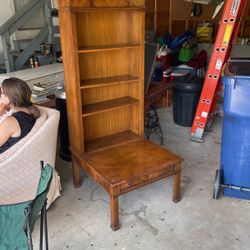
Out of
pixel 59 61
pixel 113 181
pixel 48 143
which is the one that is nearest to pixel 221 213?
pixel 113 181

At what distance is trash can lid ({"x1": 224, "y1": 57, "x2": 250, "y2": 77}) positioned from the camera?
2236mm

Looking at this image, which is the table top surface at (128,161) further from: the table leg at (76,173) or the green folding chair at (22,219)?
the green folding chair at (22,219)

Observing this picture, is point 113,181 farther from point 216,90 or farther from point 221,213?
point 216,90

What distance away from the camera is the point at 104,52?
257cm

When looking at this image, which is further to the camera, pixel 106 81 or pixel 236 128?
pixel 106 81

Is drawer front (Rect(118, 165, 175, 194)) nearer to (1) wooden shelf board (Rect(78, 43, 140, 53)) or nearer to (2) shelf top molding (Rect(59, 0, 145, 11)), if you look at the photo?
(1) wooden shelf board (Rect(78, 43, 140, 53))

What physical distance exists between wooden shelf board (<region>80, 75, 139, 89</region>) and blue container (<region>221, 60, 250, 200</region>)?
2.66 ft

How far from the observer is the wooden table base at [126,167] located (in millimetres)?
2119

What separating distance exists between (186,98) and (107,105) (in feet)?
5.73

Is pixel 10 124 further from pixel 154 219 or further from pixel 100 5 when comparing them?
pixel 154 219

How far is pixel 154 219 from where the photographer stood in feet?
7.55

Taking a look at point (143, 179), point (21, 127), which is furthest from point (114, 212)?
point (21, 127)

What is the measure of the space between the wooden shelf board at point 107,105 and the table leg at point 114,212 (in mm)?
745

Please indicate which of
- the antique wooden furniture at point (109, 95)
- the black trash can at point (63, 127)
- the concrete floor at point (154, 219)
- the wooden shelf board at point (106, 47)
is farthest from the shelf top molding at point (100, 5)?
the concrete floor at point (154, 219)
